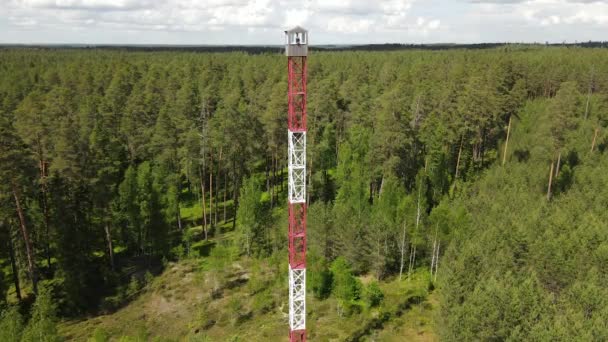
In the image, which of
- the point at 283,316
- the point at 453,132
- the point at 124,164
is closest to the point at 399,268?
the point at 283,316

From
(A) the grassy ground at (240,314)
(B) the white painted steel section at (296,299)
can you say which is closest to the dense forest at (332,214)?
(A) the grassy ground at (240,314)

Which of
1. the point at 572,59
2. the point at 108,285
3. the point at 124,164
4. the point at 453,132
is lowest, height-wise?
the point at 108,285

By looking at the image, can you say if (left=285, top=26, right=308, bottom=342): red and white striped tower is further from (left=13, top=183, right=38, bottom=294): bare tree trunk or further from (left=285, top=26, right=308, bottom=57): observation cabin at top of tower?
(left=13, top=183, right=38, bottom=294): bare tree trunk

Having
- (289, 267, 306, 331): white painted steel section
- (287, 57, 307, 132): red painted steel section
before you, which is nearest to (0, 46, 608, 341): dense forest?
(289, 267, 306, 331): white painted steel section

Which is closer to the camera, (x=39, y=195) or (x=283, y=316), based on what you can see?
(x=283, y=316)

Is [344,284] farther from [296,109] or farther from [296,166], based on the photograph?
[296,109]

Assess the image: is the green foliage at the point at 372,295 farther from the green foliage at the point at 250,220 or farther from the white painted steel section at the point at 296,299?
the green foliage at the point at 250,220

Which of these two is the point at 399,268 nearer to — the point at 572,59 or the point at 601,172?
the point at 601,172
